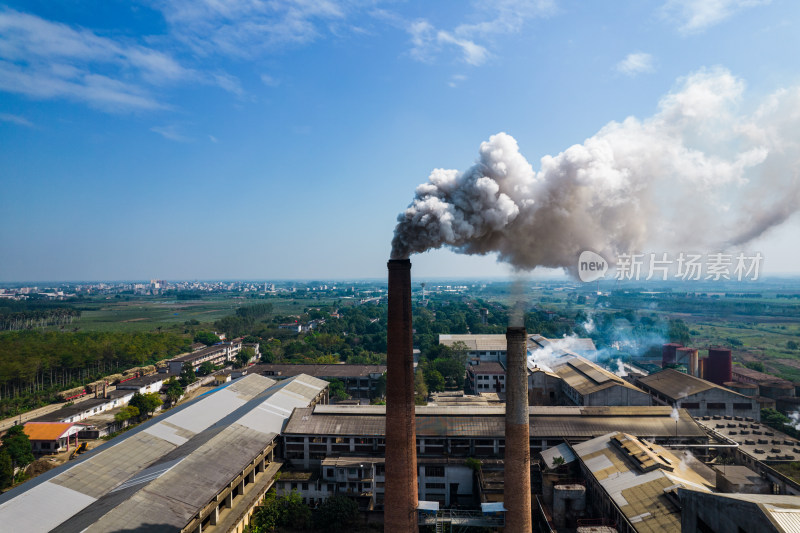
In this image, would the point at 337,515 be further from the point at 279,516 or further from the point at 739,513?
the point at 739,513

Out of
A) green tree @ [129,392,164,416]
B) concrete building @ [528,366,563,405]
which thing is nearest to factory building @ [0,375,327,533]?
green tree @ [129,392,164,416]

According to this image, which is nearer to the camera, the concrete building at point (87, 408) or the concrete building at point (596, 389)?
the concrete building at point (596, 389)

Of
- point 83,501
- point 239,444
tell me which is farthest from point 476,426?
point 83,501

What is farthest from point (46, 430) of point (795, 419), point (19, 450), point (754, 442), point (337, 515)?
point (795, 419)

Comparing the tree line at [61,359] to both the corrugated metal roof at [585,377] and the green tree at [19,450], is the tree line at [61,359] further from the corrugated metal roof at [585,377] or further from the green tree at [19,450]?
the corrugated metal roof at [585,377]

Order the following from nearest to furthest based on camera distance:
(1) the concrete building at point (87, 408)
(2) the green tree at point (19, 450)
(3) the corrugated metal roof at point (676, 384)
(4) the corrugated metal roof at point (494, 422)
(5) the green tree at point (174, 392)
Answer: (4) the corrugated metal roof at point (494, 422)
(2) the green tree at point (19, 450)
(3) the corrugated metal roof at point (676, 384)
(1) the concrete building at point (87, 408)
(5) the green tree at point (174, 392)

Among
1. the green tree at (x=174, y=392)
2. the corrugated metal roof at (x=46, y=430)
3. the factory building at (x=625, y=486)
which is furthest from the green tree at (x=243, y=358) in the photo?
the factory building at (x=625, y=486)

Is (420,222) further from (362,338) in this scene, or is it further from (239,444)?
(362,338)
